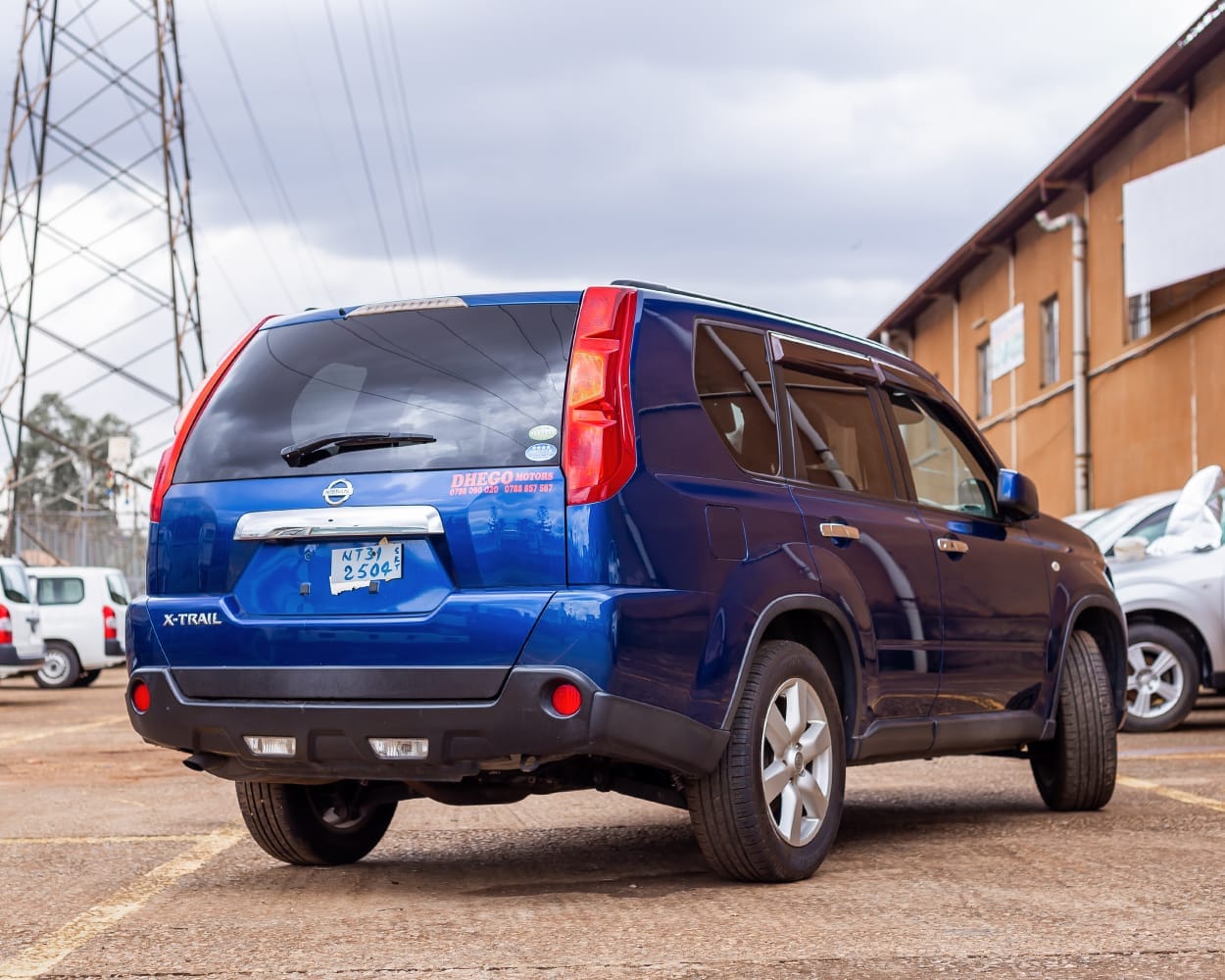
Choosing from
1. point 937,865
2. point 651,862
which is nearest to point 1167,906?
point 937,865

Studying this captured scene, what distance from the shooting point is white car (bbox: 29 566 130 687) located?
23875 mm

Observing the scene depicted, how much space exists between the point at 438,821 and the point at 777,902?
285 centimetres

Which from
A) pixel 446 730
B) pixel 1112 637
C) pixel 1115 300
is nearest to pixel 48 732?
pixel 1112 637

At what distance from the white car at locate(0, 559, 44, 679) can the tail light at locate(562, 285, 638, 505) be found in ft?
47.7

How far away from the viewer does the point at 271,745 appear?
206 inches

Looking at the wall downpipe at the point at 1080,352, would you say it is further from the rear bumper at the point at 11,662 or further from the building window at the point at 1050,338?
the rear bumper at the point at 11,662

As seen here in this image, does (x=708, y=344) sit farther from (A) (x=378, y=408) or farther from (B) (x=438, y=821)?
(B) (x=438, y=821)

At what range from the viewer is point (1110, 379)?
81.1 ft

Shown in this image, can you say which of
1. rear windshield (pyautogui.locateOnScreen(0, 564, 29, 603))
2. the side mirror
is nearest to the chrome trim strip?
the side mirror

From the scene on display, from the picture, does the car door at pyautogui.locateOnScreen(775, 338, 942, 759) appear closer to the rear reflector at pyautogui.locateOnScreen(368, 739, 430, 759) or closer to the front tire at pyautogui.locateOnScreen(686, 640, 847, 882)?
the front tire at pyautogui.locateOnScreen(686, 640, 847, 882)

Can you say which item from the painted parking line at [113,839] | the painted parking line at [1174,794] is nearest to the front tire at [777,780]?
the painted parking line at [1174,794]

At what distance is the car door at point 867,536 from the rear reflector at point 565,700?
Result: 1.19m

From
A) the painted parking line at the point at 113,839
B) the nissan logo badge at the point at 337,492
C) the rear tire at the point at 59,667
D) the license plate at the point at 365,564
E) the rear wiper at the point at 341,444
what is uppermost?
the rear wiper at the point at 341,444

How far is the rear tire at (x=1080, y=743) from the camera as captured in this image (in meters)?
7.43
